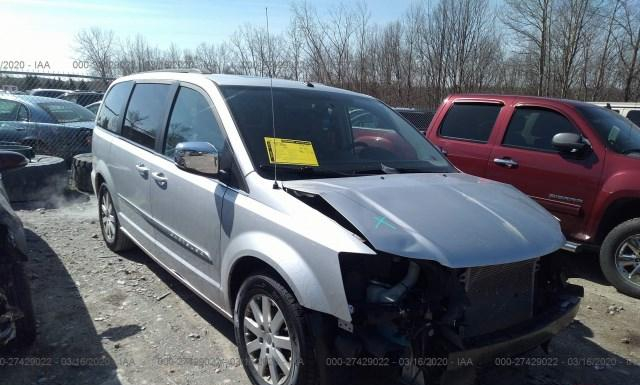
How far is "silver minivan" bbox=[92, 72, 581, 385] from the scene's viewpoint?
220 centimetres

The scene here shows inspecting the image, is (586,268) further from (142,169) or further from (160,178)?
(142,169)

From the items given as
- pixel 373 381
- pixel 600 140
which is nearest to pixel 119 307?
pixel 373 381

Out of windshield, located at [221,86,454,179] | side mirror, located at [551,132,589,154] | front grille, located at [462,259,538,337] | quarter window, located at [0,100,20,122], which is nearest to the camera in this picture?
front grille, located at [462,259,538,337]

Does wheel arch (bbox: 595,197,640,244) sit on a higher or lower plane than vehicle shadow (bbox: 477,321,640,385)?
higher

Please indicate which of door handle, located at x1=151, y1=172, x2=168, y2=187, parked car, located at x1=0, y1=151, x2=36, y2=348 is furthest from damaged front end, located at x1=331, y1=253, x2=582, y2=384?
parked car, located at x1=0, y1=151, x2=36, y2=348

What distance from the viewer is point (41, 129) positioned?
9.11 meters

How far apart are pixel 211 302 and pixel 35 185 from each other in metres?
5.09

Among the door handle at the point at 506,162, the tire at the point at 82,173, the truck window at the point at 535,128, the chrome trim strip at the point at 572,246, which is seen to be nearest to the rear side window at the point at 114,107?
the tire at the point at 82,173

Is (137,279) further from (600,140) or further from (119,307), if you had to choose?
(600,140)

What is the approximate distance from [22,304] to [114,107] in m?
2.59

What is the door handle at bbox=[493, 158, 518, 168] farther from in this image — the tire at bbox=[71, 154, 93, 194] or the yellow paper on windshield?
the tire at bbox=[71, 154, 93, 194]

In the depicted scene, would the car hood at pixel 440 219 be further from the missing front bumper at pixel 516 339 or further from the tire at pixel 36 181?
the tire at pixel 36 181

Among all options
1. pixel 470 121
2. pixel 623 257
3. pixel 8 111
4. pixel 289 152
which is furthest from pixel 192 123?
pixel 8 111

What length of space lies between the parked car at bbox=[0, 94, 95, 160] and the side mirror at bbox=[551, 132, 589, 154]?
8.14 m
